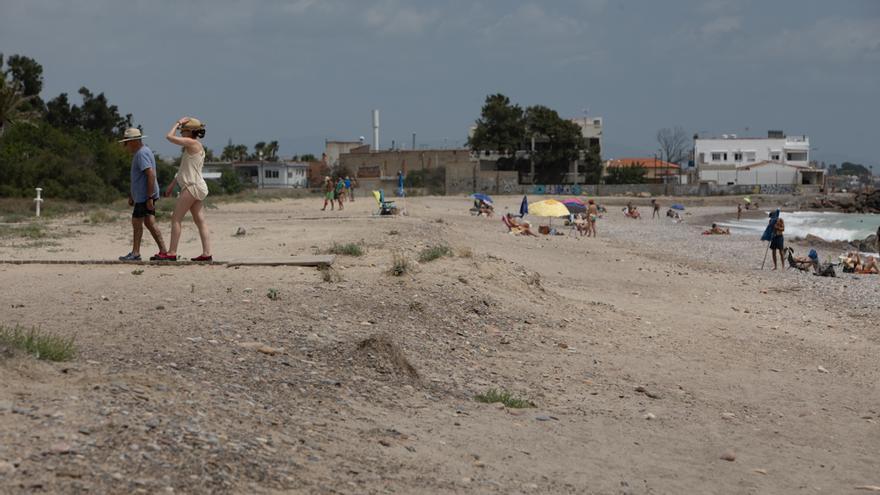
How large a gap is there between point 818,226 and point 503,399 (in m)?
53.9

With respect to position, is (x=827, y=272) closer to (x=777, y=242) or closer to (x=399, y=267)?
(x=777, y=242)

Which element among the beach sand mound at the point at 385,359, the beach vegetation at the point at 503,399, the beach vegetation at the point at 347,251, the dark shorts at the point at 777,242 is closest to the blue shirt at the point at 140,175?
the beach vegetation at the point at 347,251

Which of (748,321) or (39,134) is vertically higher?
(39,134)

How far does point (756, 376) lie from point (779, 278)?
1188 centimetres

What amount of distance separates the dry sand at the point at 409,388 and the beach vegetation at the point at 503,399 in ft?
0.36

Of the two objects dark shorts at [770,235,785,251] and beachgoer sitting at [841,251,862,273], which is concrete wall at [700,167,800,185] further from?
dark shorts at [770,235,785,251]

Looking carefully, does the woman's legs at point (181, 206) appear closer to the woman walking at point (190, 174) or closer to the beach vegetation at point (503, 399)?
the woman walking at point (190, 174)

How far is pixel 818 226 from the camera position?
56500 millimetres

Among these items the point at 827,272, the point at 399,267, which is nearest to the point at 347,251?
the point at 399,267

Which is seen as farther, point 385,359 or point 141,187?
point 141,187

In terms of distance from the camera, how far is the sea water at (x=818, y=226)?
48219mm

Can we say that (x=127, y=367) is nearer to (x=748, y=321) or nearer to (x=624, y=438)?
(x=624, y=438)

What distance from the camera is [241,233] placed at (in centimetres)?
1920

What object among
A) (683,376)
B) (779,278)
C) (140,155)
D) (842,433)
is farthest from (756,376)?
(779,278)
